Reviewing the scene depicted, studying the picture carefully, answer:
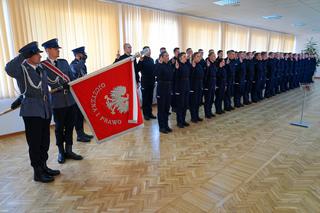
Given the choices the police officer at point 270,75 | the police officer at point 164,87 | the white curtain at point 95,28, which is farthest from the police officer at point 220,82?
the police officer at point 270,75

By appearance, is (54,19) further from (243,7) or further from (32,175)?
(243,7)

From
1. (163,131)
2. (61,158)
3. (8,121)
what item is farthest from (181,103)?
(8,121)

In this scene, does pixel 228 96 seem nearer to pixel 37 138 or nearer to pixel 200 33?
pixel 200 33

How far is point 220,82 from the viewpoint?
574cm

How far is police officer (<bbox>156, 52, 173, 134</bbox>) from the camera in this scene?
435 cm

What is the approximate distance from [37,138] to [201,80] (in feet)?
11.3

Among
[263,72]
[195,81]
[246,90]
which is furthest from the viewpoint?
[263,72]

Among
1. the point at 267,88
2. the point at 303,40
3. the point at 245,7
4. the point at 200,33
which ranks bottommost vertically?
the point at 267,88

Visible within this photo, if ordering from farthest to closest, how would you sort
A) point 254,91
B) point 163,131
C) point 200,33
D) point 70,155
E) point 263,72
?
point 200,33 → point 263,72 → point 254,91 → point 163,131 → point 70,155

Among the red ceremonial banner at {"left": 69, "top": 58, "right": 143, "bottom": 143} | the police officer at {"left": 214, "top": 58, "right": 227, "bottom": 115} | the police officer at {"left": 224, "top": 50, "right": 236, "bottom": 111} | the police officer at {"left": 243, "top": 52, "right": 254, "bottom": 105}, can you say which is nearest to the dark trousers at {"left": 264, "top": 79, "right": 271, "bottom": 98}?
the police officer at {"left": 243, "top": 52, "right": 254, "bottom": 105}

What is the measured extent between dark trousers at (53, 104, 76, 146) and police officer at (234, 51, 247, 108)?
15.6ft

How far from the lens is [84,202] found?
2.38 metres

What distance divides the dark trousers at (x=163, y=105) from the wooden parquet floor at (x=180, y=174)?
0.24m

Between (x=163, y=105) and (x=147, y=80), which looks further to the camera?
(x=147, y=80)
